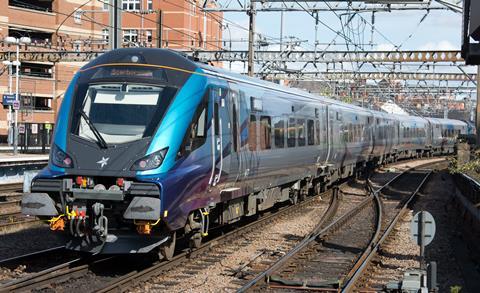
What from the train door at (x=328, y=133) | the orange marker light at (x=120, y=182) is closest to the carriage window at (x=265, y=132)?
the orange marker light at (x=120, y=182)

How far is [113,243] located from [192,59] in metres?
3.35

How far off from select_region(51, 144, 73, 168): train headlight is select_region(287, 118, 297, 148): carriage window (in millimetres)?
7951

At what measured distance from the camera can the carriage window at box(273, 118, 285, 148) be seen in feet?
51.5

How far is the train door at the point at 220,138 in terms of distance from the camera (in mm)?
11133

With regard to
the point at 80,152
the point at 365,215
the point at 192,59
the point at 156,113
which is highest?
the point at 192,59

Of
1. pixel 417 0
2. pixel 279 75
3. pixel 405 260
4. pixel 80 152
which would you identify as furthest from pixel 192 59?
pixel 279 75

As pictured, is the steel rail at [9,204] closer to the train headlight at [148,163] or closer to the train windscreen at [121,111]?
the train windscreen at [121,111]

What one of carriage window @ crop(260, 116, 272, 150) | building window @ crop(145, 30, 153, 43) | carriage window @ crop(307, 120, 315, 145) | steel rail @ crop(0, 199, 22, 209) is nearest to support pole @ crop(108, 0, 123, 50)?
steel rail @ crop(0, 199, 22, 209)

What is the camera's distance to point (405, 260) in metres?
12.2

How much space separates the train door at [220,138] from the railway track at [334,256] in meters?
1.78

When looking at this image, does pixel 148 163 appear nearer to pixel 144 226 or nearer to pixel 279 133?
pixel 144 226

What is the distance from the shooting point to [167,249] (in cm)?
1040

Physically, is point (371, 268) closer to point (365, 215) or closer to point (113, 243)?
point (113, 243)

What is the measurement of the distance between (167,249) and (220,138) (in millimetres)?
2183
